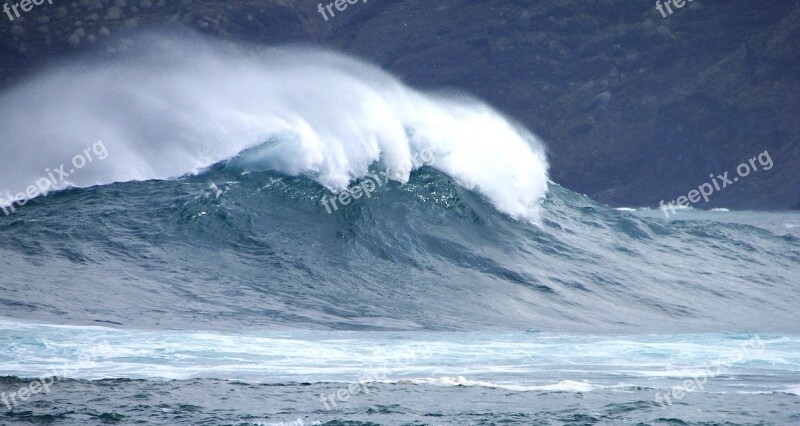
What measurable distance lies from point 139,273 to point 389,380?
220 inches

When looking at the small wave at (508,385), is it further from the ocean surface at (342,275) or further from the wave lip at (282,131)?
the wave lip at (282,131)

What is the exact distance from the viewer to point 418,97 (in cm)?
2042

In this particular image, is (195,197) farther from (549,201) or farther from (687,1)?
(687,1)

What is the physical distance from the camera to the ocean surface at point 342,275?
834 centimetres

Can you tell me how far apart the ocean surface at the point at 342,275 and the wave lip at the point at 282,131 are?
59mm

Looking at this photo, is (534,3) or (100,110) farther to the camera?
(534,3)

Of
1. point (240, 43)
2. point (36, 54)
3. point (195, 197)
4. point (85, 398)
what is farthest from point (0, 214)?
point (36, 54)
